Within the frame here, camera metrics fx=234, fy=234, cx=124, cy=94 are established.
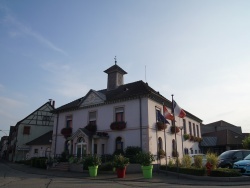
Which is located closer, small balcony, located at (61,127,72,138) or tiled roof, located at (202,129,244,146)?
small balcony, located at (61,127,72,138)

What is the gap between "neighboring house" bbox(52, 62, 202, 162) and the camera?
23281 mm

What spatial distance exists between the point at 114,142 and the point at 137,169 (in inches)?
206

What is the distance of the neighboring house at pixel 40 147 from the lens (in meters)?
37.6

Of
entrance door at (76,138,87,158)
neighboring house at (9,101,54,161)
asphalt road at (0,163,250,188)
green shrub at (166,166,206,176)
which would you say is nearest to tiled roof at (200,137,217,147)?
entrance door at (76,138,87,158)

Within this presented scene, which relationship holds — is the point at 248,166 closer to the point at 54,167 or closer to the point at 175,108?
the point at 175,108

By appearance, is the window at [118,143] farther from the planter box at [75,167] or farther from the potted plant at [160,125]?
the planter box at [75,167]

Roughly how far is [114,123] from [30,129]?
24.0 meters

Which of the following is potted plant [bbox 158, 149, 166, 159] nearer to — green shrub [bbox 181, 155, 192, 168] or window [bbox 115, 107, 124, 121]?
window [bbox 115, 107, 124, 121]

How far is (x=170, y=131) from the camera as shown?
27.2m

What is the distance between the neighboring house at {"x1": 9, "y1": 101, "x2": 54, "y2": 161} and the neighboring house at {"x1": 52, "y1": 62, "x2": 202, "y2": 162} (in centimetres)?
1406

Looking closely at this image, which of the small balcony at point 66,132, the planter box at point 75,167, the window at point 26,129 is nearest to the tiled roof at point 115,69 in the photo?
the small balcony at point 66,132

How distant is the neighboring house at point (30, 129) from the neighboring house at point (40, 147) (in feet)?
6.70

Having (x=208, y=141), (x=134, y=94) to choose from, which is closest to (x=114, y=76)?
(x=134, y=94)

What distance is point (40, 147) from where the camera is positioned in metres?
38.3
